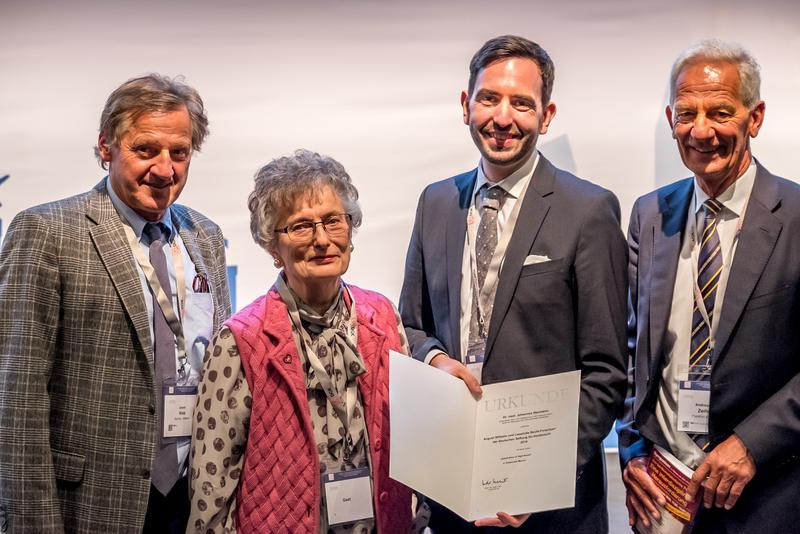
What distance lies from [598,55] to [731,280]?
66.5 inches

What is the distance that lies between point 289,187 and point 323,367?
0.48m

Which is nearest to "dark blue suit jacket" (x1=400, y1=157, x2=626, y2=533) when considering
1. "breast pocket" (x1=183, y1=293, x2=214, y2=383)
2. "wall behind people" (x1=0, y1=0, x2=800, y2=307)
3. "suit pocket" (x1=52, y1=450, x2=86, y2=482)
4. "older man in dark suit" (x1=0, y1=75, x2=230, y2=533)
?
"breast pocket" (x1=183, y1=293, x2=214, y2=383)

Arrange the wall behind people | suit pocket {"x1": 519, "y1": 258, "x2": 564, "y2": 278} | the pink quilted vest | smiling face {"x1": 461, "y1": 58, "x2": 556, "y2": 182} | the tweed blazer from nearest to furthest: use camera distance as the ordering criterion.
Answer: the pink quilted vest, the tweed blazer, suit pocket {"x1": 519, "y1": 258, "x2": 564, "y2": 278}, smiling face {"x1": 461, "y1": 58, "x2": 556, "y2": 182}, the wall behind people

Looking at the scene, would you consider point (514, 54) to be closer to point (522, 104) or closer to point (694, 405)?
point (522, 104)

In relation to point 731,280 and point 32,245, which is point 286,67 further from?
point 731,280

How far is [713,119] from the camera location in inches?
92.8

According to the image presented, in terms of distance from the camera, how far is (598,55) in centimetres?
366

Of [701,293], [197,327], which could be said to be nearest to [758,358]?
[701,293]

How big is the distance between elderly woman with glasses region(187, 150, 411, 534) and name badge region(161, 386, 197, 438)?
250 mm

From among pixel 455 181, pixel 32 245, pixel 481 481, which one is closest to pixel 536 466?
pixel 481 481

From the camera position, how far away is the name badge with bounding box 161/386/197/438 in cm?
235

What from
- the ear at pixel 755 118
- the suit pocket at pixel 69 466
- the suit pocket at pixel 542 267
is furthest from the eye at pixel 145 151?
the ear at pixel 755 118

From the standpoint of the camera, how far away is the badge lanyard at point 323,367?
2.17 metres

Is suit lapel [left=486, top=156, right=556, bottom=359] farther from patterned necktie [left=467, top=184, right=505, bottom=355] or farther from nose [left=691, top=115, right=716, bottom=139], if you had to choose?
nose [left=691, top=115, right=716, bottom=139]
